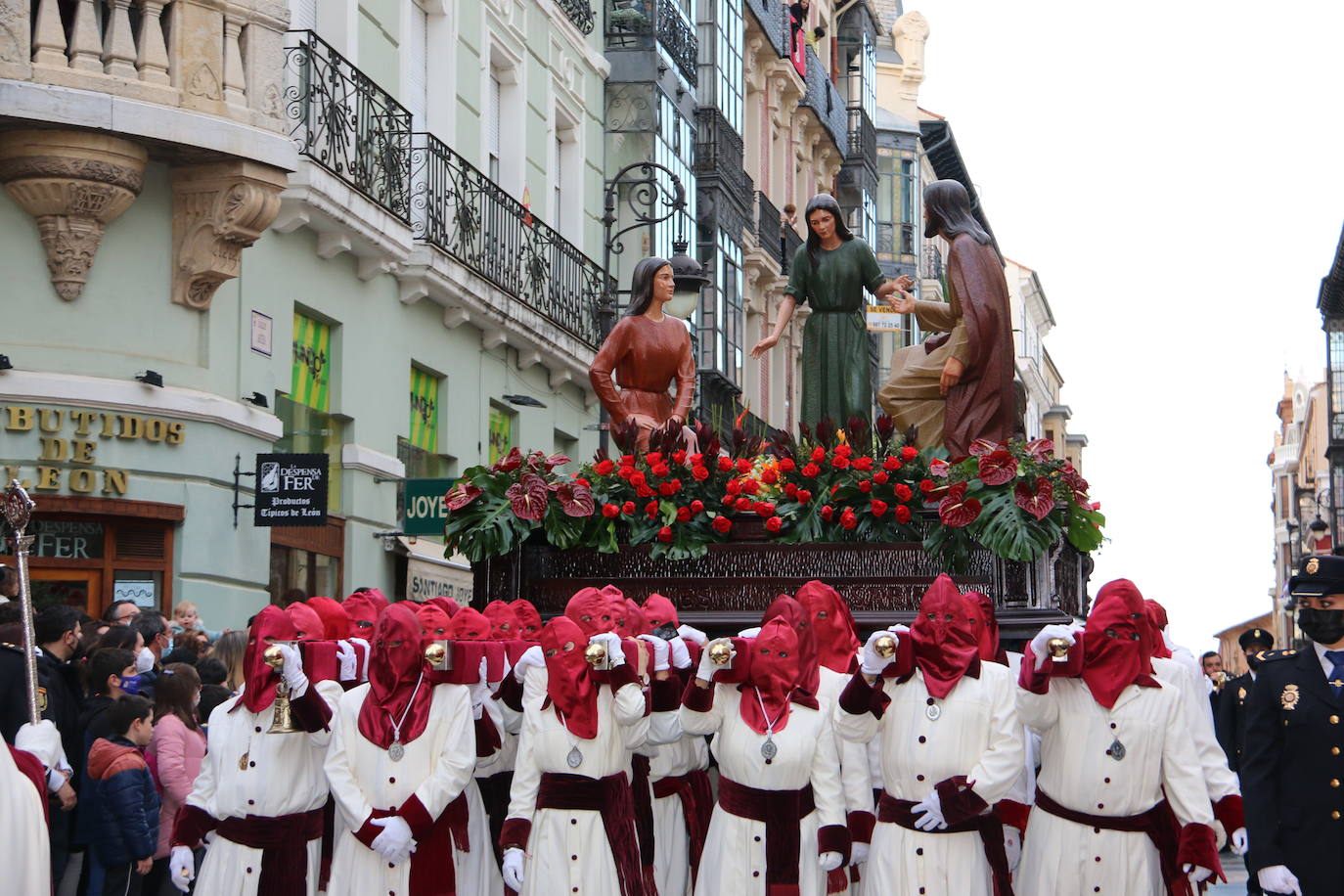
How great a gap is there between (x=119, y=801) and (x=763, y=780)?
3.17 meters

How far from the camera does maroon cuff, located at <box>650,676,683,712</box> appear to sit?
9102 millimetres

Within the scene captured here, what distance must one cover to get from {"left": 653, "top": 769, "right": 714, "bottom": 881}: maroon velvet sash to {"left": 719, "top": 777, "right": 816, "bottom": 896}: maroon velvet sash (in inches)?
41.2

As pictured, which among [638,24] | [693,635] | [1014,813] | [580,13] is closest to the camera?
[1014,813]

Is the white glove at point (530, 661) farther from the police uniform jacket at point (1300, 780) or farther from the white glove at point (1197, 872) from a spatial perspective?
the police uniform jacket at point (1300, 780)

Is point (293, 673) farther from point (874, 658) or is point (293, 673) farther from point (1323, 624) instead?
point (1323, 624)

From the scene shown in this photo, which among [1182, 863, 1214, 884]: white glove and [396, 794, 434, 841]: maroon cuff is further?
[396, 794, 434, 841]: maroon cuff

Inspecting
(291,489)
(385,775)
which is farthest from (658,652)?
(291,489)

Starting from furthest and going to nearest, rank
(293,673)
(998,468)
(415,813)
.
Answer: (998,468) < (293,673) < (415,813)

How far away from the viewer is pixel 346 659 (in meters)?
9.52

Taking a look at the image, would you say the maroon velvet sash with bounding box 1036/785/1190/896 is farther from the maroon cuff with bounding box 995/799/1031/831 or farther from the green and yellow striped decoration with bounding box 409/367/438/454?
the green and yellow striped decoration with bounding box 409/367/438/454

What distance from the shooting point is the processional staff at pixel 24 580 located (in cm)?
895

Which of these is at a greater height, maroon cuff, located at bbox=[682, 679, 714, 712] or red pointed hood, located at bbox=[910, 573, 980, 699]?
red pointed hood, located at bbox=[910, 573, 980, 699]

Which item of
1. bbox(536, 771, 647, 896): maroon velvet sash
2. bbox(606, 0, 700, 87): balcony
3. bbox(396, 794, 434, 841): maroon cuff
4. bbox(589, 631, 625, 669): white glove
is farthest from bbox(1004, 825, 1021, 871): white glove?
bbox(606, 0, 700, 87): balcony

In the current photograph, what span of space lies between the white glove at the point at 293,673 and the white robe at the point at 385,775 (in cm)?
19
